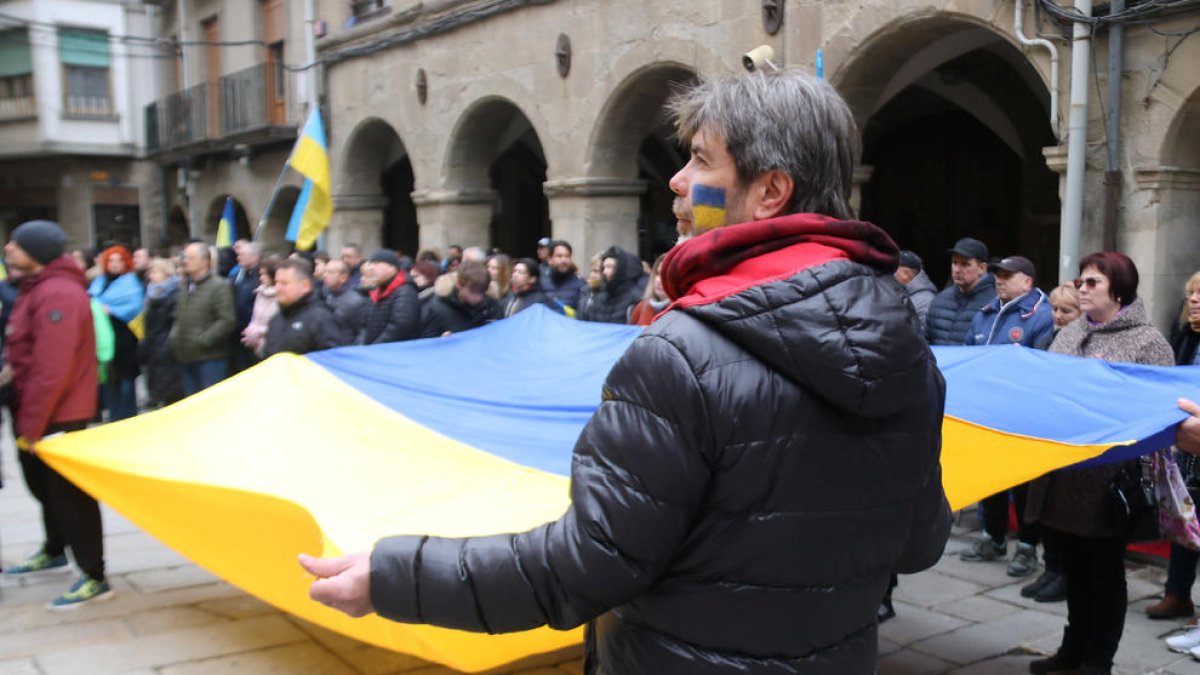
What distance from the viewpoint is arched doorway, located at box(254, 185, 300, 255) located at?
20148 millimetres

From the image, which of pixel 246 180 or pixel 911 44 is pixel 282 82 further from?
pixel 911 44

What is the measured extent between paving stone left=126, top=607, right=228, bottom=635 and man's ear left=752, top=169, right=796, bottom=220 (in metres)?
4.22

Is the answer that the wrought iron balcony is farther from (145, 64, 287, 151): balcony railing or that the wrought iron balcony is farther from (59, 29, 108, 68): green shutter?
(59, 29, 108, 68): green shutter

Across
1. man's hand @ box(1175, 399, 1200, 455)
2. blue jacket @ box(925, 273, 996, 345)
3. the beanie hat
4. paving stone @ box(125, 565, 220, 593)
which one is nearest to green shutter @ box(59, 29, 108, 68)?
the beanie hat

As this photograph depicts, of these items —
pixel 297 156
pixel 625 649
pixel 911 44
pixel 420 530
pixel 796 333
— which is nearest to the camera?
pixel 796 333

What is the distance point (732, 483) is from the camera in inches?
61.0

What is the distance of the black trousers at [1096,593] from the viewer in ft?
13.3

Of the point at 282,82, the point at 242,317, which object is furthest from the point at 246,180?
the point at 242,317

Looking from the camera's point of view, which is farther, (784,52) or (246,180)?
(246,180)

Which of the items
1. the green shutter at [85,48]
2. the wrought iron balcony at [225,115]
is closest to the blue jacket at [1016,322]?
the wrought iron balcony at [225,115]

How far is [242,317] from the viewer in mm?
9930

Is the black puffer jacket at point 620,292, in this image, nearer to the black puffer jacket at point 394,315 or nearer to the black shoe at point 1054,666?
the black puffer jacket at point 394,315

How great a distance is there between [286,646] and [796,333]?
388 centimetres

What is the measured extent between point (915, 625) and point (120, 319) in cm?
813
